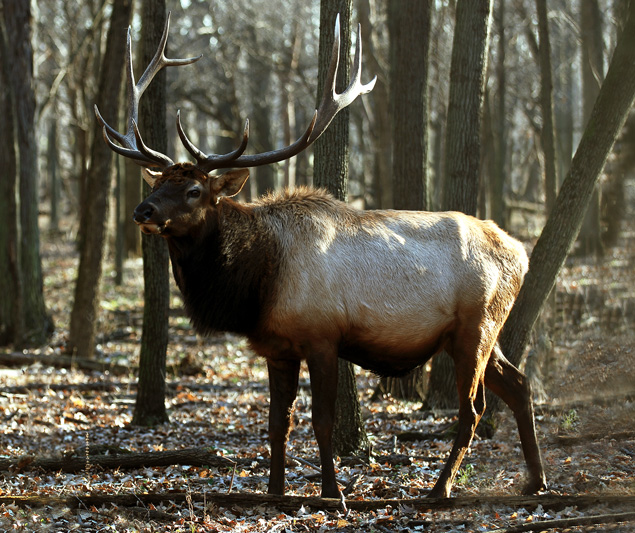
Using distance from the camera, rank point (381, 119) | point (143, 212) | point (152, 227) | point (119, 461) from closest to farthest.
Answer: point (143, 212), point (152, 227), point (119, 461), point (381, 119)

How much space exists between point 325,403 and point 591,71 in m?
16.3

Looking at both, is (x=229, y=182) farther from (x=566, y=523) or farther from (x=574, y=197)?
(x=566, y=523)

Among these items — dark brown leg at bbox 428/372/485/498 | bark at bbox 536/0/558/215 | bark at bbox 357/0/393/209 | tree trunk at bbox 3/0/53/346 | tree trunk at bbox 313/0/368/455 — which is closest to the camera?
dark brown leg at bbox 428/372/485/498

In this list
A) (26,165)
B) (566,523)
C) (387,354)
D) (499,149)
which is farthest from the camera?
(499,149)

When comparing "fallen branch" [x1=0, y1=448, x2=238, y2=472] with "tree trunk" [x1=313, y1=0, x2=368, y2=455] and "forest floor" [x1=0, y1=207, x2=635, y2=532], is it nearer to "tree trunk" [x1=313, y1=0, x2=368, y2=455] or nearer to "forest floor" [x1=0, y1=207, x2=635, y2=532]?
"forest floor" [x1=0, y1=207, x2=635, y2=532]

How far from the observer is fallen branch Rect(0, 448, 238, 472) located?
6.66 m

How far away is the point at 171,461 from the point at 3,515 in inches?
73.3

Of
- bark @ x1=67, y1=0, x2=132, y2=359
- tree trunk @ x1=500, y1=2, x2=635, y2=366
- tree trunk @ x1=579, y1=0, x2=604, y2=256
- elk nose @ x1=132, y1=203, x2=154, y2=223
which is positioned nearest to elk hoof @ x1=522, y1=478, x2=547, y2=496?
tree trunk @ x1=500, y1=2, x2=635, y2=366

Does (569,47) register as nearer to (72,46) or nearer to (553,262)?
(72,46)

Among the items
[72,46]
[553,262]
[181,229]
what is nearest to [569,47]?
[72,46]

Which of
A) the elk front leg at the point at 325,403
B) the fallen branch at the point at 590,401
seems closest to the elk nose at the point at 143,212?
the elk front leg at the point at 325,403

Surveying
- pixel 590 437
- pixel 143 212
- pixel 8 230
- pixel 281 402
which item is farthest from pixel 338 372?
pixel 8 230

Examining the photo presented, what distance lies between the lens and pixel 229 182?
652cm

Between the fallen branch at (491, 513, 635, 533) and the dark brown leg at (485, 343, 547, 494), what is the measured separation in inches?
59.6
